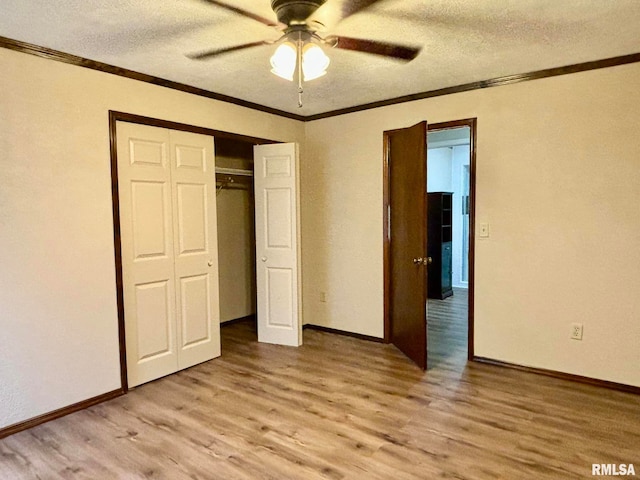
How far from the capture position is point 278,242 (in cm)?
410

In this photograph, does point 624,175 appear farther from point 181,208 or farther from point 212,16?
point 181,208

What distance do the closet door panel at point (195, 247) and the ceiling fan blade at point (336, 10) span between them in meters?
1.65

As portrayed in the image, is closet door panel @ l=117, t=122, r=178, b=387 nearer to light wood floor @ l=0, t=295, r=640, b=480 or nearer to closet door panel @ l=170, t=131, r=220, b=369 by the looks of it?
closet door panel @ l=170, t=131, r=220, b=369

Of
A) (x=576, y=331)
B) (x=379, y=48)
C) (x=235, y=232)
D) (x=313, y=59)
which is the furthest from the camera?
(x=235, y=232)

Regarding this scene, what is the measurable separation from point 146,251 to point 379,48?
2.24m

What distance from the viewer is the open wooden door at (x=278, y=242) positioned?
4.02 m

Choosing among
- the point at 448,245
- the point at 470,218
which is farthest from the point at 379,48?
the point at 448,245

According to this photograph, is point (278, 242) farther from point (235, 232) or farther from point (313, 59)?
point (313, 59)

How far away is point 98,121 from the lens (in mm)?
2848

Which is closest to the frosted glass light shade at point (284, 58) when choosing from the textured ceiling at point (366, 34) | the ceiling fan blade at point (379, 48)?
the textured ceiling at point (366, 34)

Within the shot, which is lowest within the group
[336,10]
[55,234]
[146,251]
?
[146,251]

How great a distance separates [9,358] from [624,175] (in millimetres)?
4178

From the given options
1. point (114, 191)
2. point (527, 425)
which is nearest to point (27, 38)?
point (114, 191)

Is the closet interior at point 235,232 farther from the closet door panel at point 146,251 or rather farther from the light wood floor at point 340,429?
the light wood floor at point 340,429
